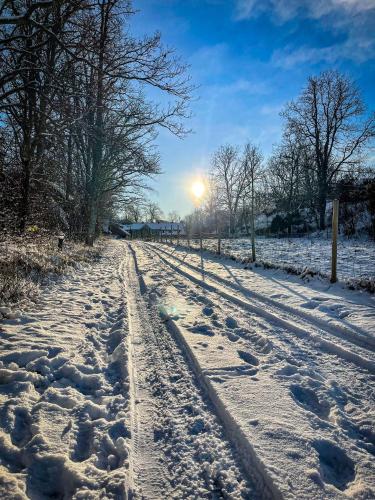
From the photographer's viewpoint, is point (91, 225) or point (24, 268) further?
point (91, 225)

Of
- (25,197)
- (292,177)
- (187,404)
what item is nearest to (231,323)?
(187,404)

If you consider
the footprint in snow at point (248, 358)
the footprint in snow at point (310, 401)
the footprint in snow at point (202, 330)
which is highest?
the footprint in snow at point (202, 330)

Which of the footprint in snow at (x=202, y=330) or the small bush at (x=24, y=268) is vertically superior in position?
the small bush at (x=24, y=268)

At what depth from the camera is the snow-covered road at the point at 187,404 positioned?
5.19 feet

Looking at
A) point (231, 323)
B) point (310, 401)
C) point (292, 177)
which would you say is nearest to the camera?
point (310, 401)

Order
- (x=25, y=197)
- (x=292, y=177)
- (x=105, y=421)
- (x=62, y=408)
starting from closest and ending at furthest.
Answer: (x=105, y=421) → (x=62, y=408) → (x=25, y=197) → (x=292, y=177)

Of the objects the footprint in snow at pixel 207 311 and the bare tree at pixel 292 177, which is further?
the bare tree at pixel 292 177

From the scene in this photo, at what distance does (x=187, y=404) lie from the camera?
89.0 inches

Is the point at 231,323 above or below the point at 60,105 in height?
below

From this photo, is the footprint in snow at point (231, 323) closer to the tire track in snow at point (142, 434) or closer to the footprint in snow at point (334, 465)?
the tire track in snow at point (142, 434)

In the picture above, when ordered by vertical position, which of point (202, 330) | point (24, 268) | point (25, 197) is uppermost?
point (25, 197)

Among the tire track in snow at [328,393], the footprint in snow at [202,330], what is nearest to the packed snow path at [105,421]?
the footprint in snow at [202,330]

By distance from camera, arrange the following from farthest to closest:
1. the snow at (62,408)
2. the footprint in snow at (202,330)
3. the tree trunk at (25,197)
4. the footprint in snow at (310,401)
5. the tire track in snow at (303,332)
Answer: the tree trunk at (25,197)
the footprint in snow at (202,330)
the tire track in snow at (303,332)
the footprint in snow at (310,401)
the snow at (62,408)

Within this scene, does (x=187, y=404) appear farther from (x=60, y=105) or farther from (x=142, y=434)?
(x=60, y=105)
